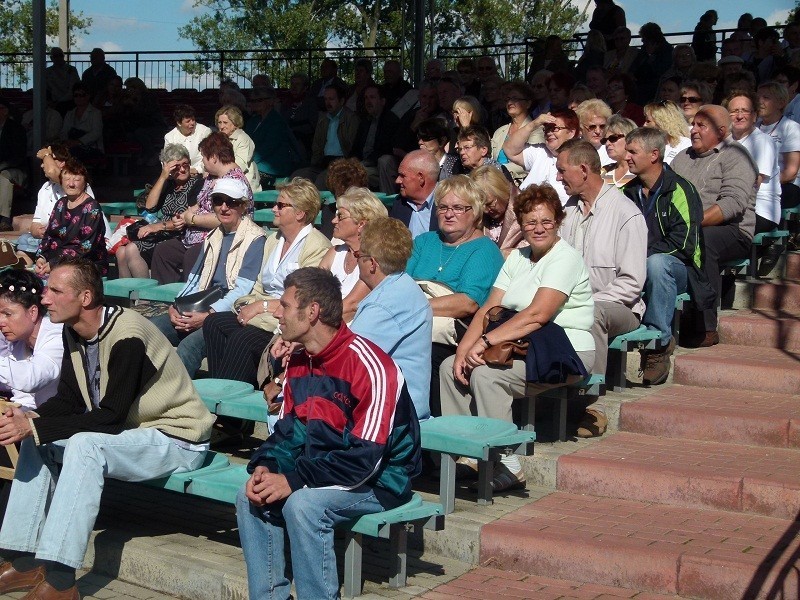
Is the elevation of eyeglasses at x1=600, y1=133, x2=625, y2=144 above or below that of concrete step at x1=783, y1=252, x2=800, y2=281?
above

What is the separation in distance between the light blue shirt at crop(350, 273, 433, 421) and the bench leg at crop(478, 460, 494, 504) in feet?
1.23

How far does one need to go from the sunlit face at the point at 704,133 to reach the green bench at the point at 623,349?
5.33ft

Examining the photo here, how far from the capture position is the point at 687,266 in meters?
7.22

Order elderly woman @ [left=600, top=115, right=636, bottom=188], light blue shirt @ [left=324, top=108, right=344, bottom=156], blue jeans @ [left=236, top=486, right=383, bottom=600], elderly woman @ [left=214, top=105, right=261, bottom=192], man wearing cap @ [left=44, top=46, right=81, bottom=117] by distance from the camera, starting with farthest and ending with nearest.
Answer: man wearing cap @ [left=44, top=46, right=81, bottom=117] < light blue shirt @ [left=324, top=108, right=344, bottom=156] < elderly woman @ [left=214, top=105, right=261, bottom=192] < elderly woman @ [left=600, top=115, right=636, bottom=188] < blue jeans @ [left=236, top=486, right=383, bottom=600]

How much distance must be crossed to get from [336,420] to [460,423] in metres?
1.07

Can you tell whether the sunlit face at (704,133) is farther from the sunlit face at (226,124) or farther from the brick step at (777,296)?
the sunlit face at (226,124)

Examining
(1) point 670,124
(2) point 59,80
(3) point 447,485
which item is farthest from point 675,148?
(2) point 59,80

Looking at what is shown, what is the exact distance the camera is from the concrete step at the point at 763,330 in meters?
7.32

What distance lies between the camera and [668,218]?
7168 mm

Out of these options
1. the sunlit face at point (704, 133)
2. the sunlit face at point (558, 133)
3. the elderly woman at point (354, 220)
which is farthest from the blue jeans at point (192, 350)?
the sunlit face at point (704, 133)

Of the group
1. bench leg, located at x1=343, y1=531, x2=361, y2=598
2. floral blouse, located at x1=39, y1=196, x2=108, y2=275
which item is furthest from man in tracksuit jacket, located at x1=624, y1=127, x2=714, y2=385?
floral blouse, located at x1=39, y1=196, x2=108, y2=275

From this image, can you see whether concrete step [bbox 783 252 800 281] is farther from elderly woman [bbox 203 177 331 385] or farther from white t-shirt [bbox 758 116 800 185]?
elderly woman [bbox 203 177 331 385]

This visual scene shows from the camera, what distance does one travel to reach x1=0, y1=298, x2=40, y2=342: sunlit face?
573cm

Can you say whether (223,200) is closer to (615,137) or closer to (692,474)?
(615,137)
